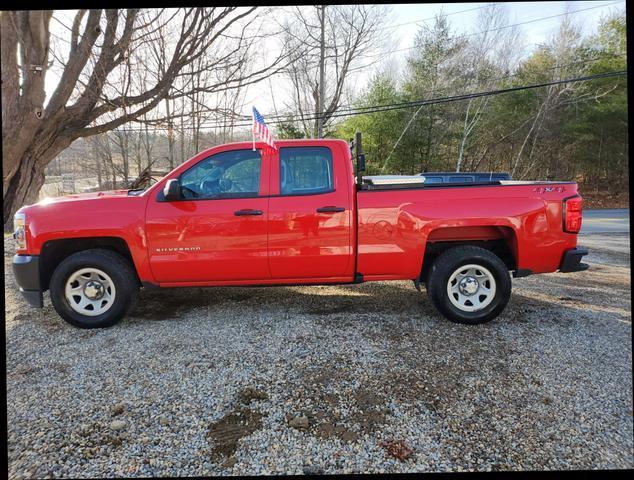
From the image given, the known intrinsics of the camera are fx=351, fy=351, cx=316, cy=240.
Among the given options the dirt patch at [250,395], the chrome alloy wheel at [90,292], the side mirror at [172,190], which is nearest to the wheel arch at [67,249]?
the chrome alloy wheel at [90,292]

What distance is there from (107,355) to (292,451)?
2.00 m

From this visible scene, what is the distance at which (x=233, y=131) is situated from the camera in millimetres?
16828

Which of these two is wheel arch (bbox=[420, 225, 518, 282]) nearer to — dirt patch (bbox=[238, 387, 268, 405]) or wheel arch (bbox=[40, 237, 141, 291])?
dirt patch (bbox=[238, 387, 268, 405])

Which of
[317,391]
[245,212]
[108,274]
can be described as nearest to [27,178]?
[108,274]

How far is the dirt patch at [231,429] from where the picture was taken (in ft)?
6.56

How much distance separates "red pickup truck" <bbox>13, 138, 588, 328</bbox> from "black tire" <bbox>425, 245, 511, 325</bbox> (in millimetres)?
11

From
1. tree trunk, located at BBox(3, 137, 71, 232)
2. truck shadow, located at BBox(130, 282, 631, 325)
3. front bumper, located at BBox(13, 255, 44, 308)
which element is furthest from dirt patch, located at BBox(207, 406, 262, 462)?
tree trunk, located at BBox(3, 137, 71, 232)

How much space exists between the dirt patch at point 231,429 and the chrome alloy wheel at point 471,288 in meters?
2.32

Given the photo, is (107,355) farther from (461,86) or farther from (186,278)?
(461,86)

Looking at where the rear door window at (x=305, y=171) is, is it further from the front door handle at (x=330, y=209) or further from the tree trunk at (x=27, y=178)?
the tree trunk at (x=27, y=178)

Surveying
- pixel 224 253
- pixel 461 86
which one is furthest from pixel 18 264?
pixel 461 86

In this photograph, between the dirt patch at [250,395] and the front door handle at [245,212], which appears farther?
the front door handle at [245,212]

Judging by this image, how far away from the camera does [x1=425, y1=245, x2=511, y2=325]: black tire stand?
357cm

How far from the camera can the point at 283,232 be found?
3.56 meters
